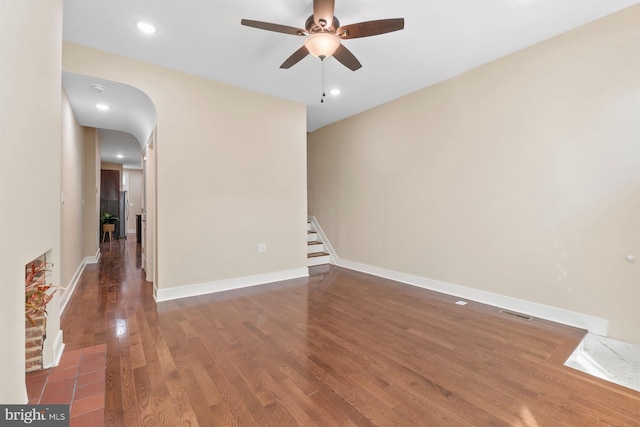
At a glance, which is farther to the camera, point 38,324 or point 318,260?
point 318,260

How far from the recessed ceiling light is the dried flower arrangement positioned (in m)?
2.18

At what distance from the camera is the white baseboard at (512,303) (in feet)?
8.46

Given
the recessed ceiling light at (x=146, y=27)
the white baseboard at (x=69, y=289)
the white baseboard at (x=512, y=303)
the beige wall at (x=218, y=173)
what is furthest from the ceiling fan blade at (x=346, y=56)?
the white baseboard at (x=69, y=289)

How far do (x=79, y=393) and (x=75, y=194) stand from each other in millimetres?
3699

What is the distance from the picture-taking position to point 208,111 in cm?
370

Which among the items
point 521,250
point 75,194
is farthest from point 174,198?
point 521,250

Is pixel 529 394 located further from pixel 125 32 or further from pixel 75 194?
pixel 75 194

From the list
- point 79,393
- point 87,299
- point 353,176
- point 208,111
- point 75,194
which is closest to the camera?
point 79,393

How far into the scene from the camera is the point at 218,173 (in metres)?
3.79

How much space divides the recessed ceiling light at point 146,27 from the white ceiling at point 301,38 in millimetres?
45

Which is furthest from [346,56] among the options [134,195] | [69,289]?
[134,195]

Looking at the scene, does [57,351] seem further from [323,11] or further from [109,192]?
[109,192]

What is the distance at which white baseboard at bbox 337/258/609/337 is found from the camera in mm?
2580

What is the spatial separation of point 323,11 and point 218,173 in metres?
2.38
